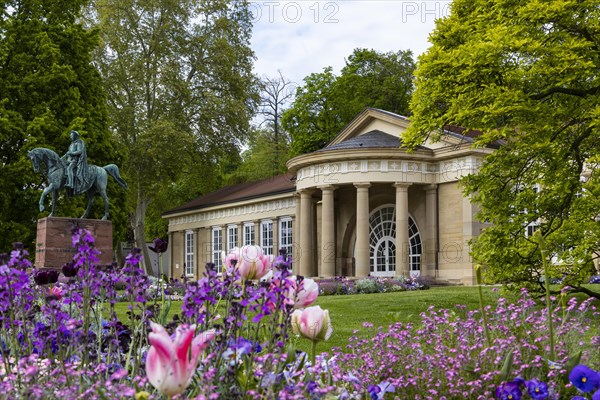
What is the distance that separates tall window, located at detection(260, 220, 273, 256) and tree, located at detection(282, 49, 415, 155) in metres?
7.24

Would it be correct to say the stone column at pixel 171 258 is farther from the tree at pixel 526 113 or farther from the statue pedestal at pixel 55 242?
the tree at pixel 526 113

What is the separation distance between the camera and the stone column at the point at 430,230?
29484 millimetres

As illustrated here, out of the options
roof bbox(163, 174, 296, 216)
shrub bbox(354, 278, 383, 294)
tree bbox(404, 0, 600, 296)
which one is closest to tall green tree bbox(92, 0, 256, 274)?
roof bbox(163, 174, 296, 216)

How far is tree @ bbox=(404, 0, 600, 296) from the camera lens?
12.7 m

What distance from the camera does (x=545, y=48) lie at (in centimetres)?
1253

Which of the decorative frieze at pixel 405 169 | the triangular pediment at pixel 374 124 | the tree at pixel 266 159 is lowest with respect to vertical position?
the decorative frieze at pixel 405 169

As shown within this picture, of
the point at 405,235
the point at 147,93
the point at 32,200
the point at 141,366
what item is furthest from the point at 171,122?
the point at 141,366

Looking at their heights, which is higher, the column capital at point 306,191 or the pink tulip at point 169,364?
A: the column capital at point 306,191

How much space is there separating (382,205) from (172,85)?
12.9m

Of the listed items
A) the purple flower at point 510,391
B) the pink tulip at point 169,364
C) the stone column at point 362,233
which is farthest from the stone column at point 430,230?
the pink tulip at point 169,364

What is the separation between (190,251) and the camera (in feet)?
150

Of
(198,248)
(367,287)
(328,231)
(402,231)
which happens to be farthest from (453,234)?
(198,248)

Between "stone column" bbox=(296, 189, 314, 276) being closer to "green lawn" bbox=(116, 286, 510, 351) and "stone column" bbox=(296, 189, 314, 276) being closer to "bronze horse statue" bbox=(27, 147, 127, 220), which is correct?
"green lawn" bbox=(116, 286, 510, 351)

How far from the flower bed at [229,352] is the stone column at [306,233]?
2619 centimetres
